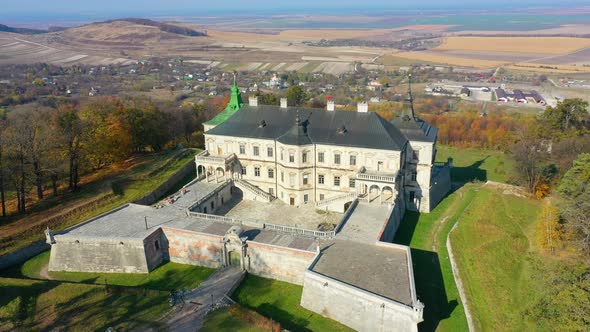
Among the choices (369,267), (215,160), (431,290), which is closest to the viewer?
(369,267)

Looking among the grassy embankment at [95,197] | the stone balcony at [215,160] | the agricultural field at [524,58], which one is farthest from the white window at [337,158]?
the agricultural field at [524,58]

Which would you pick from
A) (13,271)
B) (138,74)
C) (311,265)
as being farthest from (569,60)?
(13,271)

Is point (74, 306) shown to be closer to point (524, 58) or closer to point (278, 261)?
point (278, 261)

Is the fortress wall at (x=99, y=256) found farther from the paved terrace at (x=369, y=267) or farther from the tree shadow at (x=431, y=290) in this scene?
the tree shadow at (x=431, y=290)

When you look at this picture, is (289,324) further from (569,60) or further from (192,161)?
(569,60)

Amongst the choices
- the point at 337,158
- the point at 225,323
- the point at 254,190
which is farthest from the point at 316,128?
the point at 225,323

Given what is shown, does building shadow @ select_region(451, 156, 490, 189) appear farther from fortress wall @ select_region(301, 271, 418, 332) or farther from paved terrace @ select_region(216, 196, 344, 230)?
fortress wall @ select_region(301, 271, 418, 332)
